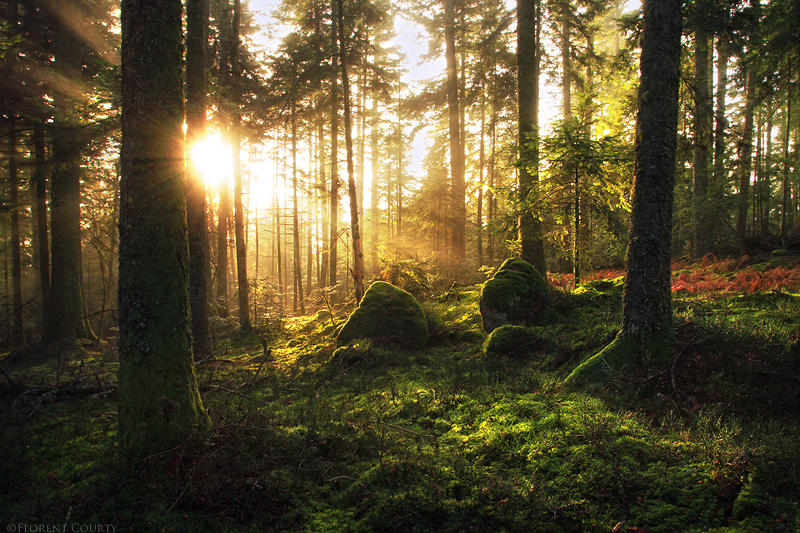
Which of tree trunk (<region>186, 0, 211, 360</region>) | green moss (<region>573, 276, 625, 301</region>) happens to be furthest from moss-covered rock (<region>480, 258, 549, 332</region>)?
tree trunk (<region>186, 0, 211, 360</region>)

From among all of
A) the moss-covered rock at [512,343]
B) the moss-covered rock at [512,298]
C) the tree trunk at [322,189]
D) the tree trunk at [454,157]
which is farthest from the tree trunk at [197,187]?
the tree trunk at [454,157]

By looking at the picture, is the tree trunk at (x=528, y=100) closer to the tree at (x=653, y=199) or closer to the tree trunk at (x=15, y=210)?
the tree at (x=653, y=199)

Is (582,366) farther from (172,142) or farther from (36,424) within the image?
(36,424)

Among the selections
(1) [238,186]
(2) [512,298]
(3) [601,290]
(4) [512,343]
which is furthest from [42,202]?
(3) [601,290]

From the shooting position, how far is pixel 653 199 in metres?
5.30

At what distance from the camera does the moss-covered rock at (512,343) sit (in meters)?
7.17

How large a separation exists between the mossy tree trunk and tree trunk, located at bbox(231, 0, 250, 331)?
773cm

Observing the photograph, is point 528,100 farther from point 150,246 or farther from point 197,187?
point 150,246

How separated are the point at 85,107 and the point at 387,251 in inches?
431

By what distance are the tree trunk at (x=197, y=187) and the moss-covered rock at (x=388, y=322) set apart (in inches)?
138

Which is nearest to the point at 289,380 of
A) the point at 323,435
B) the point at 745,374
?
the point at 323,435

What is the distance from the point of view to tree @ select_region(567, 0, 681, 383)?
5262 mm

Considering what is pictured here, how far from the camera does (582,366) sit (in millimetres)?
5578

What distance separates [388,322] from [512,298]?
10.6 feet
